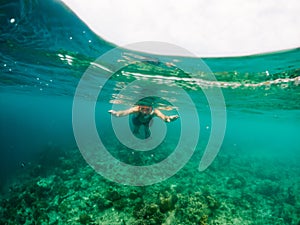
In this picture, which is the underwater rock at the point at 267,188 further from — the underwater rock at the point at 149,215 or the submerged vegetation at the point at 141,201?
the underwater rock at the point at 149,215

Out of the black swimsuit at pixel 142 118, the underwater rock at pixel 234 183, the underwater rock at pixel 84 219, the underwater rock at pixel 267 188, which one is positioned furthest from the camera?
the underwater rock at pixel 234 183

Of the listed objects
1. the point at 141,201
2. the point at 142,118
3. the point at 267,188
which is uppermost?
the point at 142,118

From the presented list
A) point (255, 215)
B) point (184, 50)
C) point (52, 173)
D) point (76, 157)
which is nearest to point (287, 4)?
point (184, 50)

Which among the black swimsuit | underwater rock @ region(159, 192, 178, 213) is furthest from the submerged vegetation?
the black swimsuit

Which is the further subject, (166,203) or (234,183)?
(234,183)

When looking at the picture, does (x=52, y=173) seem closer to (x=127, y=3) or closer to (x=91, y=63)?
(x=91, y=63)

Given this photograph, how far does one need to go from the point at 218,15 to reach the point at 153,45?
3403mm

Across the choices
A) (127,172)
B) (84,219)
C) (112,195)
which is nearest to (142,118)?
(112,195)

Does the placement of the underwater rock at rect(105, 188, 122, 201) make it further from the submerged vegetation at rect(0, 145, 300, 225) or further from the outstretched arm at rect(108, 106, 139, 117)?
the outstretched arm at rect(108, 106, 139, 117)

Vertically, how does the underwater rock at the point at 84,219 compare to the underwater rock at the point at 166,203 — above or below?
below

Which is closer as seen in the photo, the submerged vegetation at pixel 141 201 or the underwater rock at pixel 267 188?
the submerged vegetation at pixel 141 201

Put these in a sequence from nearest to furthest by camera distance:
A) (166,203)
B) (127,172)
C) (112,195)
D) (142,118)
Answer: (142,118) < (166,203) < (112,195) < (127,172)

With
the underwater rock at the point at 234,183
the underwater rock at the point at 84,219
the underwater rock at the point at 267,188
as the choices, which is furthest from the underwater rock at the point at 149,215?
the underwater rock at the point at 267,188

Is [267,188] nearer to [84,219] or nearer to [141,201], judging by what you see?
[141,201]
